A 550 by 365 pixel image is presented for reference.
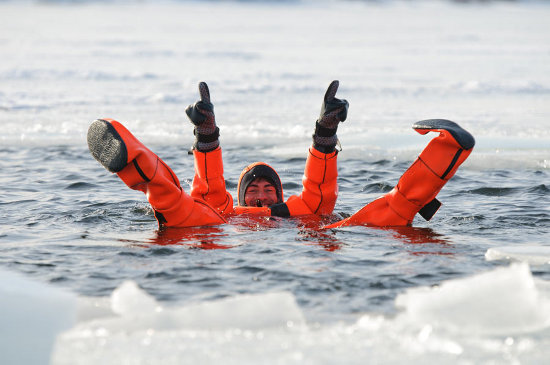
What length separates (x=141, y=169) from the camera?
15.8ft

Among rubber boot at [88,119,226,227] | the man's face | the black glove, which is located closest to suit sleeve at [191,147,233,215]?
the man's face

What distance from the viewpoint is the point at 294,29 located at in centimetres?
2706

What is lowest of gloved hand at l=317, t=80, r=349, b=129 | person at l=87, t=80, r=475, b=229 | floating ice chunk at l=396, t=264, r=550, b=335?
floating ice chunk at l=396, t=264, r=550, b=335

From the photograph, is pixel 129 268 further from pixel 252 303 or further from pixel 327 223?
pixel 327 223

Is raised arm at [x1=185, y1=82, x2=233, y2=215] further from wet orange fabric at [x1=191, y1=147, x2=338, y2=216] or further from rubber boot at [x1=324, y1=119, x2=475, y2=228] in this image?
rubber boot at [x1=324, y1=119, x2=475, y2=228]

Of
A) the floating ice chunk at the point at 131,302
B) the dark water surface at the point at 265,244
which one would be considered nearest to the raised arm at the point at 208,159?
the dark water surface at the point at 265,244

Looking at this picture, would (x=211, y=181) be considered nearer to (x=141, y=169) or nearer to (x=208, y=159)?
(x=208, y=159)

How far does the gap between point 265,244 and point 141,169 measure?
0.99m

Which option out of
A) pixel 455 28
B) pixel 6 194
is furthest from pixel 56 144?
pixel 455 28

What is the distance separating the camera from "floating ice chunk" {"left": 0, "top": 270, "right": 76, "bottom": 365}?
309 centimetres

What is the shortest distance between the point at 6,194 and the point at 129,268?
9.74ft

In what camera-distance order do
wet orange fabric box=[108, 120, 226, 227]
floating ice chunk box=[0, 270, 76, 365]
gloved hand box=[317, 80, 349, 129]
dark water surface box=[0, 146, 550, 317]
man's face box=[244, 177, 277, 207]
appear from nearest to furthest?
floating ice chunk box=[0, 270, 76, 365], dark water surface box=[0, 146, 550, 317], wet orange fabric box=[108, 120, 226, 227], gloved hand box=[317, 80, 349, 129], man's face box=[244, 177, 277, 207]

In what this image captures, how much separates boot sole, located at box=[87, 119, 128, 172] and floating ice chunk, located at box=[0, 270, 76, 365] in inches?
40.2

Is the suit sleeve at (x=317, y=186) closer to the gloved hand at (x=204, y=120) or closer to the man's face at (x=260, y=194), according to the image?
the man's face at (x=260, y=194)
